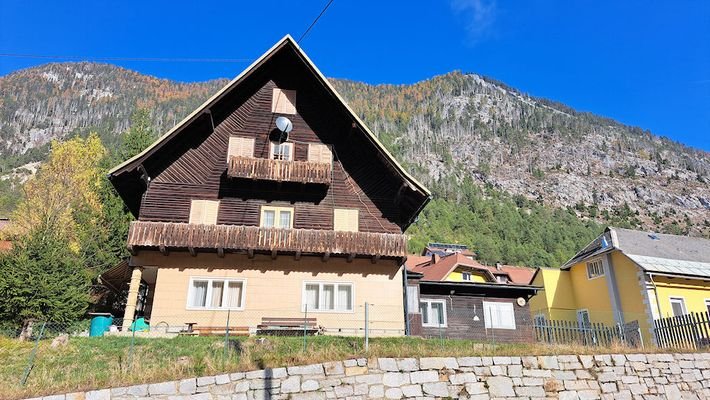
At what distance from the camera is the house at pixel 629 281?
27453 millimetres

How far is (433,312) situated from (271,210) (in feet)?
33.8


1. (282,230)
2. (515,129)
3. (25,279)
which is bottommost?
(25,279)

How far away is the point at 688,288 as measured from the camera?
28.2m

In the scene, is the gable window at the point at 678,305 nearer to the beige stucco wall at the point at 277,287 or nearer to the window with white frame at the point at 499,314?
A: the window with white frame at the point at 499,314

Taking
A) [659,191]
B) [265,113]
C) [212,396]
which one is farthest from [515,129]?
[212,396]

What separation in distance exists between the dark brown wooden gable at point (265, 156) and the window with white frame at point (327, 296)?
2.53m

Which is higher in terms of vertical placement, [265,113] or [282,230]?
[265,113]

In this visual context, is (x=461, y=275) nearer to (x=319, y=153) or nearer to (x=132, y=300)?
(x=319, y=153)

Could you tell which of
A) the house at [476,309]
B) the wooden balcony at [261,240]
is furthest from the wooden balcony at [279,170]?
the house at [476,309]

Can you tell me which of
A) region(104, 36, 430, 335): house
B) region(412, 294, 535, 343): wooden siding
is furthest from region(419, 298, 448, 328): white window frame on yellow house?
region(104, 36, 430, 335): house

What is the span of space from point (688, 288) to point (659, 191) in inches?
6135

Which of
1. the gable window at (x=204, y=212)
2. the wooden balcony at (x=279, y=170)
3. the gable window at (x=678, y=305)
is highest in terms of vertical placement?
the wooden balcony at (x=279, y=170)

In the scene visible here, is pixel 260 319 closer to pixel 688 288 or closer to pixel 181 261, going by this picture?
pixel 181 261

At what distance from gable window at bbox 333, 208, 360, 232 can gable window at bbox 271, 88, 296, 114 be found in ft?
17.2
